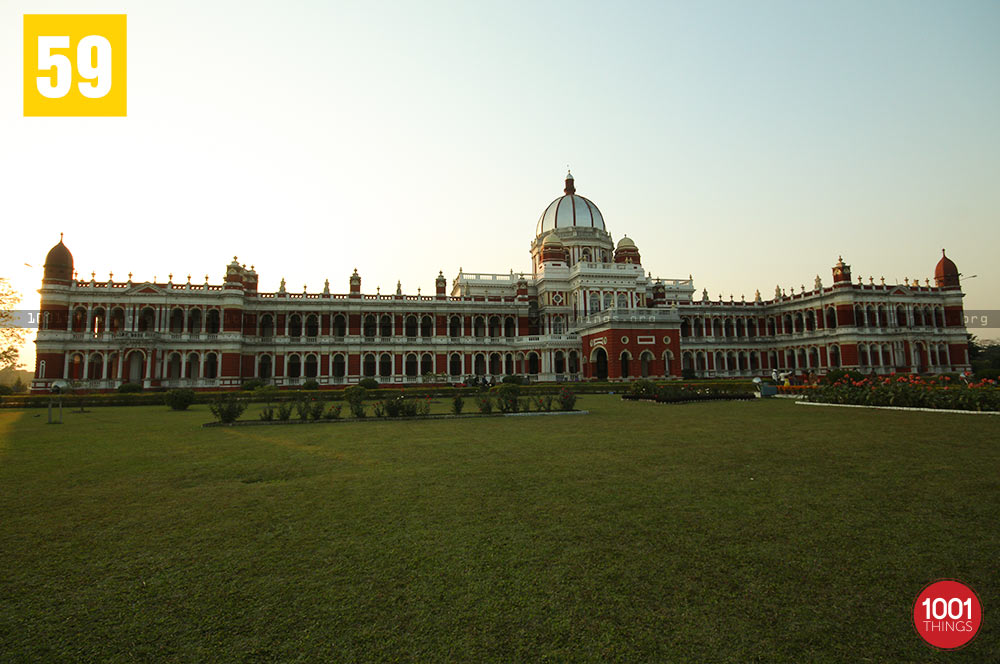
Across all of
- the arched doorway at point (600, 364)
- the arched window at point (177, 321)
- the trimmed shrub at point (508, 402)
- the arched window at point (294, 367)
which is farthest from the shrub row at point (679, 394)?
the arched window at point (177, 321)

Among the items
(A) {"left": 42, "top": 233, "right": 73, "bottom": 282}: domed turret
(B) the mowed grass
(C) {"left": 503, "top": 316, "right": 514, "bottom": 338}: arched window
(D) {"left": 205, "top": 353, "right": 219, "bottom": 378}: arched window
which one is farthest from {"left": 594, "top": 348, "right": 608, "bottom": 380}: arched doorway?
Answer: (A) {"left": 42, "top": 233, "right": 73, "bottom": 282}: domed turret

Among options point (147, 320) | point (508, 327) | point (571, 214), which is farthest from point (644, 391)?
point (147, 320)

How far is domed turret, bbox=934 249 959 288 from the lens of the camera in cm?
5619

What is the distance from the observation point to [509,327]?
55.9 metres

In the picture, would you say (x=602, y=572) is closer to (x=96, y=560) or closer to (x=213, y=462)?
(x=96, y=560)

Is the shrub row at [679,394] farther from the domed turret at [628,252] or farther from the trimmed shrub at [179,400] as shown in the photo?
the domed turret at [628,252]

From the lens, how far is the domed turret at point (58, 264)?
42.5 m

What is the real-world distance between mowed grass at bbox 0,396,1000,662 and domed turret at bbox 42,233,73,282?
4312cm

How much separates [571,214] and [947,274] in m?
41.9

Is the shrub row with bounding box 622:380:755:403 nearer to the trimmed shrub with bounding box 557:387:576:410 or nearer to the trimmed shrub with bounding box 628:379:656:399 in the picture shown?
the trimmed shrub with bounding box 628:379:656:399

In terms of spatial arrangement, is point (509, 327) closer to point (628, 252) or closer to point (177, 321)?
point (628, 252)

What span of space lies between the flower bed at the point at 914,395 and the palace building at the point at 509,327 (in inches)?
779

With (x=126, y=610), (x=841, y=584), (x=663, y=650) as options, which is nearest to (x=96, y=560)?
(x=126, y=610)

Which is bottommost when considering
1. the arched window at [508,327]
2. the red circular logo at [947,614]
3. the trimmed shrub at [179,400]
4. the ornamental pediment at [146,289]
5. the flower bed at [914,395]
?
the red circular logo at [947,614]
